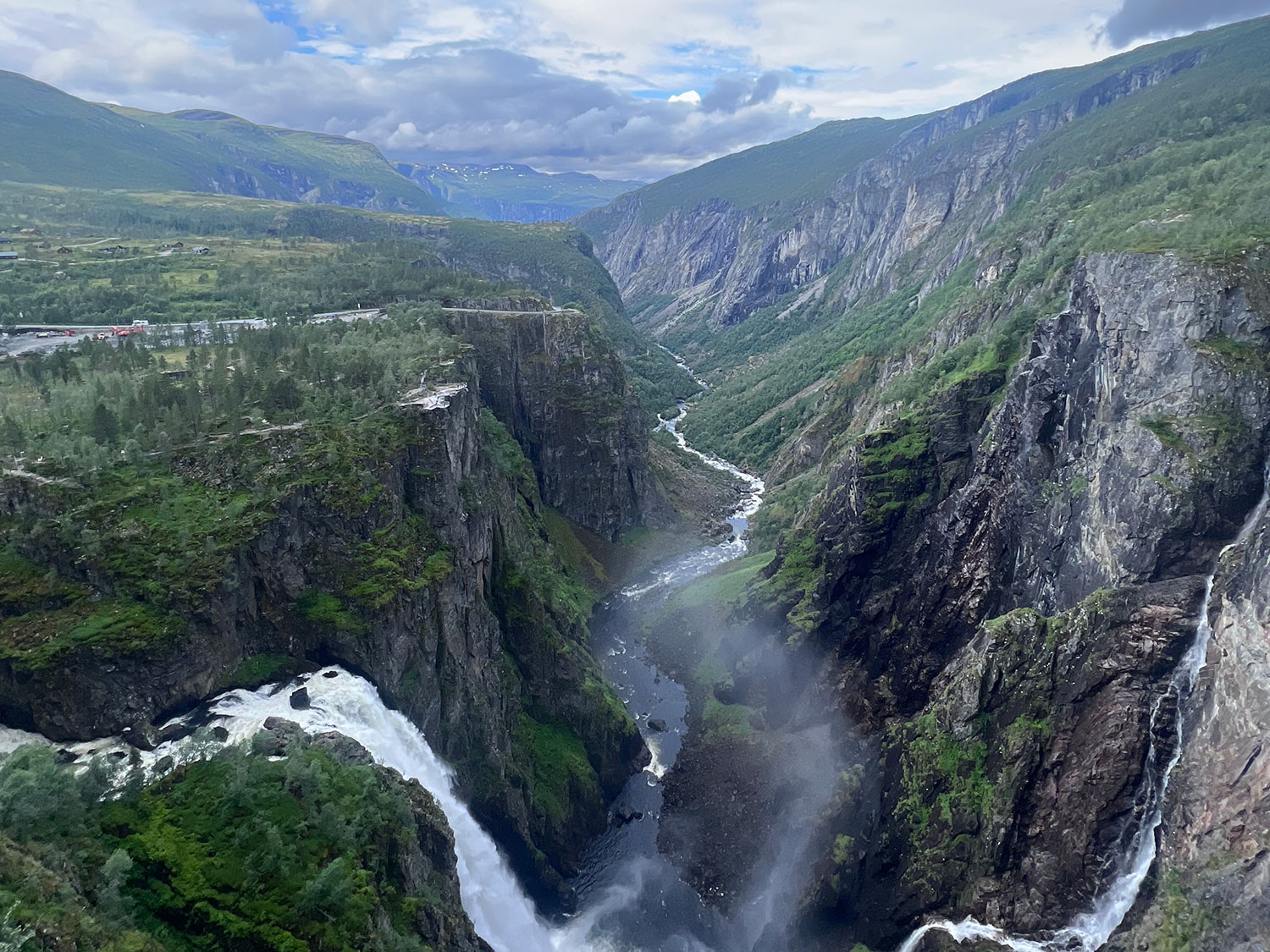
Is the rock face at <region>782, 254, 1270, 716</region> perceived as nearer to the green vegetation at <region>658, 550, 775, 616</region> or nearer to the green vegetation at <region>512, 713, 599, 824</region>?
the green vegetation at <region>658, 550, 775, 616</region>

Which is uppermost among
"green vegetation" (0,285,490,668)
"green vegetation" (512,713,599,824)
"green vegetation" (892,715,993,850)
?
"green vegetation" (0,285,490,668)

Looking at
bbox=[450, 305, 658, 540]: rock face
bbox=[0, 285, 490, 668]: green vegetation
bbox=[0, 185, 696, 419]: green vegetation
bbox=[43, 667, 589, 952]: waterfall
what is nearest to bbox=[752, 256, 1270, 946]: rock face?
bbox=[43, 667, 589, 952]: waterfall

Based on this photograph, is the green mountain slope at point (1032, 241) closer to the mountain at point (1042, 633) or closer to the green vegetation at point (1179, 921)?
the mountain at point (1042, 633)

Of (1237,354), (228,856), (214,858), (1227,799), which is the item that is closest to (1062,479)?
(1237,354)

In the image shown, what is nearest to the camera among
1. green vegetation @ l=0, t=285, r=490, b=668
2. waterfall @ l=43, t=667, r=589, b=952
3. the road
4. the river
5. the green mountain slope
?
green vegetation @ l=0, t=285, r=490, b=668

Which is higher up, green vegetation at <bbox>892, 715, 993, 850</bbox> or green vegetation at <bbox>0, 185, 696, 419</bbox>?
green vegetation at <bbox>0, 185, 696, 419</bbox>

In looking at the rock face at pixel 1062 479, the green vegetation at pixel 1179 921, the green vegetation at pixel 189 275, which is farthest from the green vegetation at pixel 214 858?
the green vegetation at pixel 189 275

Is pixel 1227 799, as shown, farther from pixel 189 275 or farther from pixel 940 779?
pixel 189 275
